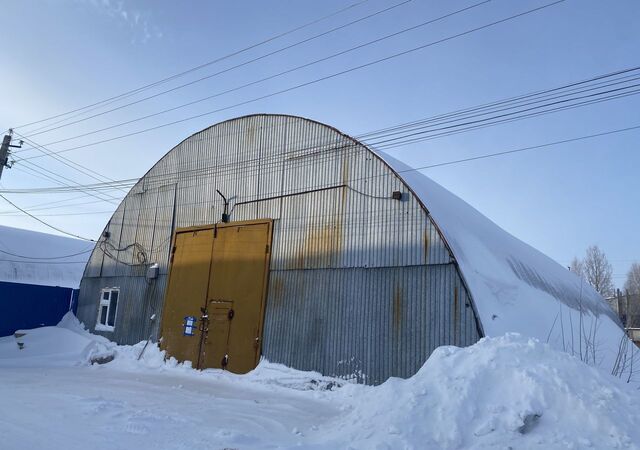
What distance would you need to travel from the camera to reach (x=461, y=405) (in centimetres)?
600

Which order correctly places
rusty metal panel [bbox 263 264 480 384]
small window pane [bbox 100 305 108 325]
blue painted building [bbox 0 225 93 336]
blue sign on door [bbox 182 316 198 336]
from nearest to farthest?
rusty metal panel [bbox 263 264 480 384], blue sign on door [bbox 182 316 198 336], small window pane [bbox 100 305 108 325], blue painted building [bbox 0 225 93 336]

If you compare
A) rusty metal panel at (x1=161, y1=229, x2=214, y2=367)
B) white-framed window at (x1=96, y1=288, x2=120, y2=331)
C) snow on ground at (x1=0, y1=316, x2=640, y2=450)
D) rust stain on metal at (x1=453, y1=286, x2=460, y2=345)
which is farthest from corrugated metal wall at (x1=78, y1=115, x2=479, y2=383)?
snow on ground at (x1=0, y1=316, x2=640, y2=450)

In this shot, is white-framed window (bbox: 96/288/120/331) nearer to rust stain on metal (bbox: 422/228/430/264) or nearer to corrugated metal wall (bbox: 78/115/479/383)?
corrugated metal wall (bbox: 78/115/479/383)

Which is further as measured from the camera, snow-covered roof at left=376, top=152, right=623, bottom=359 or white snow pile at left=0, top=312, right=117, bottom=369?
white snow pile at left=0, top=312, right=117, bottom=369

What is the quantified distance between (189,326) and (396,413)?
8.77 m

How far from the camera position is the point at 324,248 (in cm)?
1144

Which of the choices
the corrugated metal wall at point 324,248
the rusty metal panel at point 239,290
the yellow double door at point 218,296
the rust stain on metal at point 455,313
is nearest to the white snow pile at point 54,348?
the corrugated metal wall at point 324,248

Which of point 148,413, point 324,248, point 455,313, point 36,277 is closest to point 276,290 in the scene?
point 324,248

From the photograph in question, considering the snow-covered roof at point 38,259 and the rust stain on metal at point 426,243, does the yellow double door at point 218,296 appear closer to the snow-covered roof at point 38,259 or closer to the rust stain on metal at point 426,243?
the rust stain on metal at point 426,243

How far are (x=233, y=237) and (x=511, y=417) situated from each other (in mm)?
9349

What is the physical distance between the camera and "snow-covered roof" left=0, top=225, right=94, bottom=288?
90.3 feet

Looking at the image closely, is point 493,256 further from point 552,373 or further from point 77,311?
point 77,311

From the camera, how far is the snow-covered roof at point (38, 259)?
1083 inches

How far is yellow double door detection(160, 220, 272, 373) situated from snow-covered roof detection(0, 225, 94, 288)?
17.7 m
